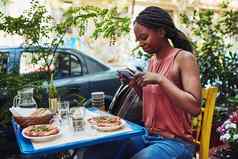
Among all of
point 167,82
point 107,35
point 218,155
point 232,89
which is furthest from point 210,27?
point 167,82

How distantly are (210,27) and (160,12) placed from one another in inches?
65.1

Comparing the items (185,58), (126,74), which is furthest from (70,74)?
(185,58)

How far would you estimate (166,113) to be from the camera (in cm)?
175

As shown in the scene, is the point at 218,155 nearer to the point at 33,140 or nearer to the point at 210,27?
the point at 210,27

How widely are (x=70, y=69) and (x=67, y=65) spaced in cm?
6

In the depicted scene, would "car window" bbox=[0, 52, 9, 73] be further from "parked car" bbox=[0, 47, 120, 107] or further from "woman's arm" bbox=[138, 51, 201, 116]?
"woman's arm" bbox=[138, 51, 201, 116]

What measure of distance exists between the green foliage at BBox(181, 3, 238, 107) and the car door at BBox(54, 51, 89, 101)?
1268 millimetres

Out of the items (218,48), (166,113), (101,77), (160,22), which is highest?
(160,22)

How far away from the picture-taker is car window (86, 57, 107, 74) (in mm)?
3789

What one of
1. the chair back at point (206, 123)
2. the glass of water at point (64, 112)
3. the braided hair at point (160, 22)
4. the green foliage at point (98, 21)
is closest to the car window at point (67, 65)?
the green foliage at point (98, 21)

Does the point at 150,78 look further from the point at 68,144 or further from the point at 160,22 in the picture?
the point at 68,144

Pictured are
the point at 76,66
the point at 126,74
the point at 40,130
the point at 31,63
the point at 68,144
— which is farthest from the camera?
the point at 76,66

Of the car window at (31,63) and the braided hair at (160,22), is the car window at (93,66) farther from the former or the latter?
the braided hair at (160,22)

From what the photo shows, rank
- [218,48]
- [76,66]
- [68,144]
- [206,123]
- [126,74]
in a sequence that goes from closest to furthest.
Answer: [68,144]
[126,74]
[206,123]
[218,48]
[76,66]
